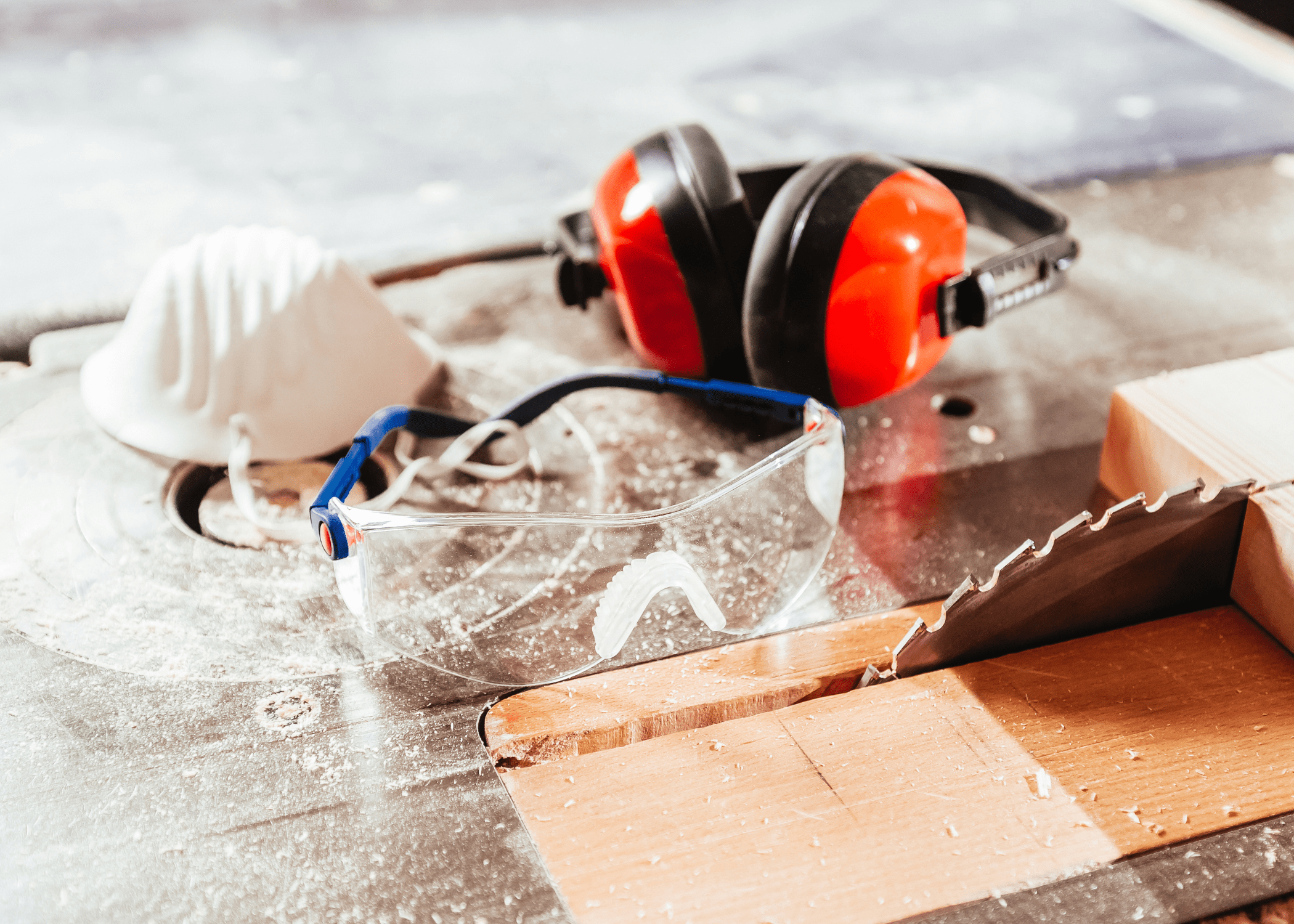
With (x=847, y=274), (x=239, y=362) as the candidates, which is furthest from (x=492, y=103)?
(x=847, y=274)

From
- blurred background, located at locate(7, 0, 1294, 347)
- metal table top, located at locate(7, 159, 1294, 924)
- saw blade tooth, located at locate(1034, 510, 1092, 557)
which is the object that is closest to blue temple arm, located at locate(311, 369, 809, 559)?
metal table top, located at locate(7, 159, 1294, 924)

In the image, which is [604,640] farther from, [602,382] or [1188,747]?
[1188,747]

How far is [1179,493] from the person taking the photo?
58 centimetres

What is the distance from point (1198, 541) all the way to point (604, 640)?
1.20 feet

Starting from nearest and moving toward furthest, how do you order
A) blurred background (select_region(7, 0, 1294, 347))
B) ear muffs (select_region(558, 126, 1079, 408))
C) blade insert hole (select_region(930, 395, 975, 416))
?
ear muffs (select_region(558, 126, 1079, 408)) → blade insert hole (select_region(930, 395, 975, 416)) → blurred background (select_region(7, 0, 1294, 347))

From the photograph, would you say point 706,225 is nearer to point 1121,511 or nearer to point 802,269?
point 802,269

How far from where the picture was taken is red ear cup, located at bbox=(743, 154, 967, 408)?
2.34 ft

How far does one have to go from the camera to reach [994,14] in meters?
2.01

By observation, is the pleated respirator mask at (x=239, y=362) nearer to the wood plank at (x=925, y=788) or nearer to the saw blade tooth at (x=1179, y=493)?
the wood plank at (x=925, y=788)

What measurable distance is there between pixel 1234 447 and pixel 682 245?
0.39 m

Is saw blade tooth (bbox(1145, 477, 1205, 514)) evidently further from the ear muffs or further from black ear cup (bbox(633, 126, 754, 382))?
black ear cup (bbox(633, 126, 754, 382))

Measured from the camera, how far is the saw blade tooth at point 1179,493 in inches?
22.7

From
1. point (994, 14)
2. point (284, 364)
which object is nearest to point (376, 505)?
point (284, 364)

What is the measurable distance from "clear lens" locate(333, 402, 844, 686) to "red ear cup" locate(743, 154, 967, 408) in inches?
2.4
